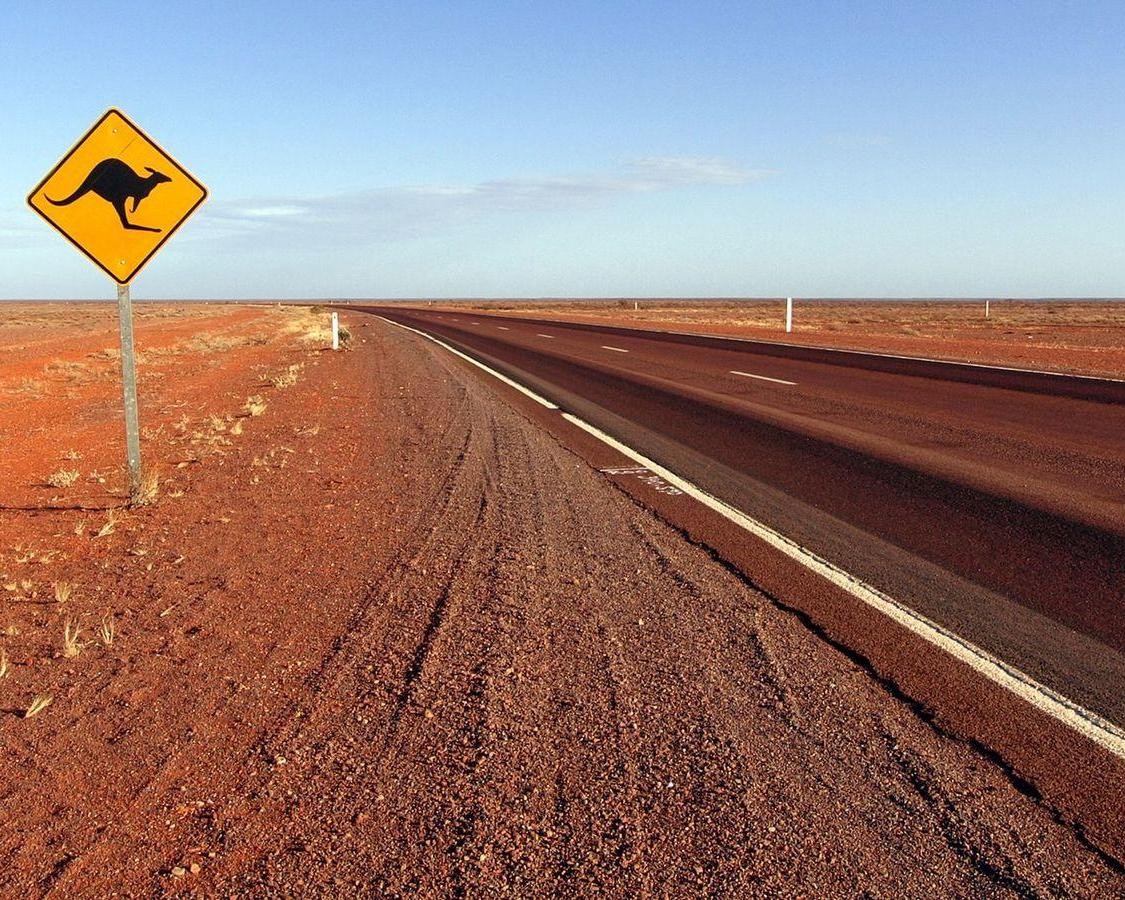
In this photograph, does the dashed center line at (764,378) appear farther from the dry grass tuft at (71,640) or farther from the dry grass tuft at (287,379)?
the dry grass tuft at (71,640)

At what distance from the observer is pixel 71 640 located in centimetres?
438

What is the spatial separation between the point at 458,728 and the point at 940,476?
617 cm

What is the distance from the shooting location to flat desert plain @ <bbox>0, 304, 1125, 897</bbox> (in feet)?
8.53

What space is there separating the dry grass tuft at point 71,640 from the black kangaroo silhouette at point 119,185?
11.4 ft

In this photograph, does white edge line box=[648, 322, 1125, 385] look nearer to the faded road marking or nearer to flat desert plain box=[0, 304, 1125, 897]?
the faded road marking

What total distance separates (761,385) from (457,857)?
14284 mm

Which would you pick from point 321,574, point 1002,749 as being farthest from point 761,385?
point 1002,749

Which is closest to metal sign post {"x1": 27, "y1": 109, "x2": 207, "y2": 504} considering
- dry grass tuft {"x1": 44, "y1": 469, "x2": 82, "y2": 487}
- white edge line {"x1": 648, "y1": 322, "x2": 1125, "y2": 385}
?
dry grass tuft {"x1": 44, "y1": 469, "x2": 82, "y2": 487}

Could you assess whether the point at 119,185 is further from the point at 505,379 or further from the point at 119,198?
the point at 505,379

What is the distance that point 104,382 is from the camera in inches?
840

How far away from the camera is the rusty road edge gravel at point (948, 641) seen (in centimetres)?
344

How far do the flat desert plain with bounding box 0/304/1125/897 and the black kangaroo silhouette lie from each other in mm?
2377

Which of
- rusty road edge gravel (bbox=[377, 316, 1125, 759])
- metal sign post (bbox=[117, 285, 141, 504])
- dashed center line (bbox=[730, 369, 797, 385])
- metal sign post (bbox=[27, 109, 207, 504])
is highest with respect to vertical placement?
metal sign post (bbox=[27, 109, 207, 504])

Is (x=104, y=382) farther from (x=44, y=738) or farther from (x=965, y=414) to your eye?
(x=44, y=738)
